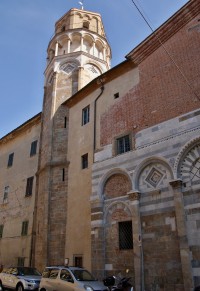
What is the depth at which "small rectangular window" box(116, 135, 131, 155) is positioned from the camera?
14.5 metres

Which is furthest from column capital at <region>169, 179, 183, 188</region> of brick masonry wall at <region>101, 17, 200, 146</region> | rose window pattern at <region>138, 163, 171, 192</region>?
brick masonry wall at <region>101, 17, 200, 146</region>

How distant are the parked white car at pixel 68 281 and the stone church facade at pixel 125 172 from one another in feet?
7.89

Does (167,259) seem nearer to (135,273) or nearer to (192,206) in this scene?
(135,273)

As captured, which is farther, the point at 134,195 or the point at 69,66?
the point at 69,66

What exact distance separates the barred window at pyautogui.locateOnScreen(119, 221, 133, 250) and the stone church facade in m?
0.04

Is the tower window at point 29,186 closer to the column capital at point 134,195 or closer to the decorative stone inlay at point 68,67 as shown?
the decorative stone inlay at point 68,67

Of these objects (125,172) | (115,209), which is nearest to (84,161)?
(125,172)

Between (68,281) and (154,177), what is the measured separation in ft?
18.5

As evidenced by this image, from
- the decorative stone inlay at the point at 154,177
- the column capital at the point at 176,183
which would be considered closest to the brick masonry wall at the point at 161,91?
the decorative stone inlay at the point at 154,177

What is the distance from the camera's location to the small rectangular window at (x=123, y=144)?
14.5m

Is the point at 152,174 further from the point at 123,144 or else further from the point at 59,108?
the point at 59,108

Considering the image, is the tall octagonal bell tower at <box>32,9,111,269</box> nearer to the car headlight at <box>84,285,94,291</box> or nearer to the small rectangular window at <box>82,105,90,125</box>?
the small rectangular window at <box>82,105,90,125</box>

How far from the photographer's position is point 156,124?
13.4 meters

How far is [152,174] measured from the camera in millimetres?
12844
